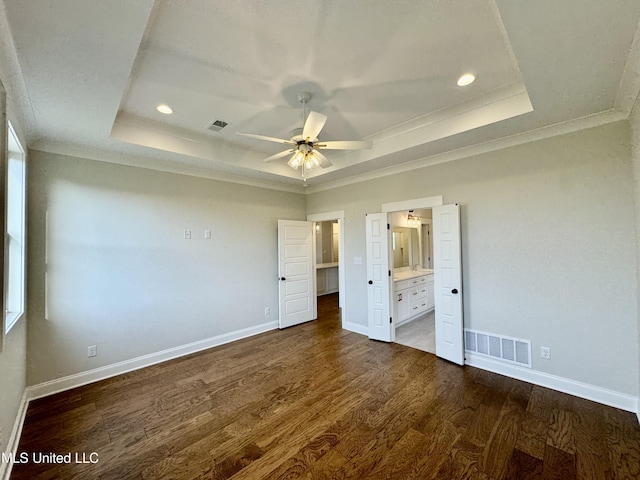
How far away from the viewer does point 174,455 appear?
6.46 ft

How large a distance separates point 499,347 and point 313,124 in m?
3.31

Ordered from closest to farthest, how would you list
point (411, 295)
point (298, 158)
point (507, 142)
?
1. point (298, 158)
2. point (507, 142)
3. point (411, 295)

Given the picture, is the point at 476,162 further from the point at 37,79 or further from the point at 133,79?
the point at 37,79

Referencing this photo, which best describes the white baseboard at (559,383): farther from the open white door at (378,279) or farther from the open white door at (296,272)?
the open white door at (296,272)

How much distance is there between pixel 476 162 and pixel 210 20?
3198 millimetres

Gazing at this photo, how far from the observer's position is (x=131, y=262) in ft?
11.1

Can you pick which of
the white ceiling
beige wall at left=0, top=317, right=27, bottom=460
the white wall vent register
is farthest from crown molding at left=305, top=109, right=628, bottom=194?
beige wall at left=0, top=317, right=27, bottom=460

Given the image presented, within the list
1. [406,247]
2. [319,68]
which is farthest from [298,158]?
[406,247]

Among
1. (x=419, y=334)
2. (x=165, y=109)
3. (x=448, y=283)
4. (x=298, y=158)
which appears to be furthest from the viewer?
(x=419, y=334)

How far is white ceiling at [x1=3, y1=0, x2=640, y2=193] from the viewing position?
4.89 feet

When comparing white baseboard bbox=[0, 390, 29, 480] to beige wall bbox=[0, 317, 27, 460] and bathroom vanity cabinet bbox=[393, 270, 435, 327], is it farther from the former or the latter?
bathroom vanity cabinet bbox=[393, 270, 435, 327]

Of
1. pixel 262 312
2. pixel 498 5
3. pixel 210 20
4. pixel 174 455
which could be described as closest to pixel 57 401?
pixel 174 455

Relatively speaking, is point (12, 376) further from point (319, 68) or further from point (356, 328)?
point (356, 328)

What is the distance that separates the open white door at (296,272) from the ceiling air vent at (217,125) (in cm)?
198
